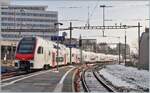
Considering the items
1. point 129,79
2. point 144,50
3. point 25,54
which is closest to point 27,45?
point 25,54

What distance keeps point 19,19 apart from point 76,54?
27.9m

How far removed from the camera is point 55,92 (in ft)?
61.9

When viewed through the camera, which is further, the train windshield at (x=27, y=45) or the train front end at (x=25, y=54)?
the train windshield at (x=27, y=45)

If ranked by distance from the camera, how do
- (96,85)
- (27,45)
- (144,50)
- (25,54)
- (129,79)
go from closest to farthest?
1. (96,85)
2. (129,79)
3. (25,54)
4. (27,45)
5. (144,50)

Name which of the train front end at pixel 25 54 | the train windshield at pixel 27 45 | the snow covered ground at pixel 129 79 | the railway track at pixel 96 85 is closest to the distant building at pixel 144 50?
the snow covered ground at pixel 129 79

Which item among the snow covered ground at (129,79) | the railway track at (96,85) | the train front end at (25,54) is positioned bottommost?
the snow covered ground at (129,79)

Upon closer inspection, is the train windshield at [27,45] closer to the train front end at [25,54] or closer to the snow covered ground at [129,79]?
the train front end at [25,54]

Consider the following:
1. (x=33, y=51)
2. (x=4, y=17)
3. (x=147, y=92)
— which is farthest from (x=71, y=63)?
(x=147, y=92)

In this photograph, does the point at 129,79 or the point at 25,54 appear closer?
the point at 129,79

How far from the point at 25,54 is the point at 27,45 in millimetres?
1044

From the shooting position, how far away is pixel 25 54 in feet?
117

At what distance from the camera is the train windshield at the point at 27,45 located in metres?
35.9

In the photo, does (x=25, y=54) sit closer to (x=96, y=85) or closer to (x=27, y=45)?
(x=27, y=45)

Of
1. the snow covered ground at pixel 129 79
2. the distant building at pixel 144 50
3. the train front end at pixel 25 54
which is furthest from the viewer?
the distant building at pixel 144 50
